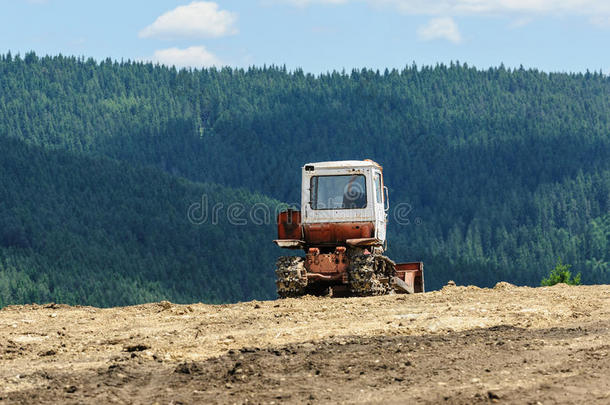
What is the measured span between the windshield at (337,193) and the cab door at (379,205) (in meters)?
0.28

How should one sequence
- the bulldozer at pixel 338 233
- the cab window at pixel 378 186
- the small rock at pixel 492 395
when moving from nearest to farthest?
1. the small rock at pixel 492 395
2. the bulldozer at pixel 338 233
3. the cab window at pixel 378 186

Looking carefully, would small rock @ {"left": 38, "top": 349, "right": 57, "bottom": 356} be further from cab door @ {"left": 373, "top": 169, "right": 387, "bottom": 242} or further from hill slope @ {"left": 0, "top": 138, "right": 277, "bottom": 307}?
hill slope @ {"left": 0, "top": 138, "right": 277, "bottom": 307}

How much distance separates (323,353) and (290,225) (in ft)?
28.5

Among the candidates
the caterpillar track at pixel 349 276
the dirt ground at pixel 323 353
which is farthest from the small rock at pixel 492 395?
the caterpillar track at pixel 349 276

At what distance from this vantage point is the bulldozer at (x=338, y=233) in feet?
63.6

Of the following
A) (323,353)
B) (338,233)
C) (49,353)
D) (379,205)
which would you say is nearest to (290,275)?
(338,233)

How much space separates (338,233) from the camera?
2008 cm

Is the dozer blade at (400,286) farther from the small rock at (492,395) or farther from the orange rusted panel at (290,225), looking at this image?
the small rock at (492,395)

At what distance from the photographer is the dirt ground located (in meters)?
9.73

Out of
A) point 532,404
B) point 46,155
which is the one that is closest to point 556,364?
point 532,404

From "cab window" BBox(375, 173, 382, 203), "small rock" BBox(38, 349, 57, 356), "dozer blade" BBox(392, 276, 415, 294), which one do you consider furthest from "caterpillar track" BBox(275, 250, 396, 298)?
"small rock" BBox(38, 349, 57, 356)

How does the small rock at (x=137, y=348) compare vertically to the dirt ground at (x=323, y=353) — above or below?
above

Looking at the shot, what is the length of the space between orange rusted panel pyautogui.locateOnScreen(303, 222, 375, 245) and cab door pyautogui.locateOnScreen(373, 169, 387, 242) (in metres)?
0.26

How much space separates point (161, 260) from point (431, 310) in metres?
144
